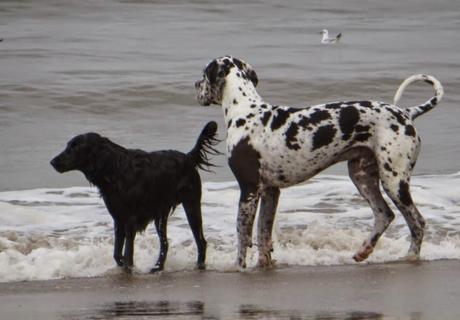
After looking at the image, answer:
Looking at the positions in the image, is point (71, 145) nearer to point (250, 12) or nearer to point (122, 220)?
point (122, 220)

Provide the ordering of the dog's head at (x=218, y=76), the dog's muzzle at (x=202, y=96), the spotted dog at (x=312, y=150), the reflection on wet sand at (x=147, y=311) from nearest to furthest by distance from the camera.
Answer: the reflection on wet sand at (x=147, y=311)
the spotted dog at (x=312, y=150)
the dog's head at (x=218, y=76)
the dog's muzzle at (x=202, y=96)

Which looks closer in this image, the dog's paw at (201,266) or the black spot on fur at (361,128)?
the black spot on fur at (361,128)

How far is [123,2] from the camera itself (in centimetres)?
2947

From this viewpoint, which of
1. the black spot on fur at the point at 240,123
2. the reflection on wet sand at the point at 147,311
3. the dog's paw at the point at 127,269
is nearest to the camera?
the reflection on wet sand at the point at 147,311

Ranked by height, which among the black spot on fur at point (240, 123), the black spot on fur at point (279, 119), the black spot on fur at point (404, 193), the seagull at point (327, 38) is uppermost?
the black spot on fur at point (279, 119)

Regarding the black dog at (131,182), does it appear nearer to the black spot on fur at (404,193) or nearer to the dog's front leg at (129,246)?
the dog's front leg at (129,246)

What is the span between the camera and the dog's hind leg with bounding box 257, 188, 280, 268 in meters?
10.6

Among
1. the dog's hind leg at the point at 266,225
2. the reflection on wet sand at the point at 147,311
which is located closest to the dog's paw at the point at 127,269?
the dog's hind leg at the point at 266,225

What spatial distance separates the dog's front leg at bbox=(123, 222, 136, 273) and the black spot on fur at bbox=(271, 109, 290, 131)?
1325mm

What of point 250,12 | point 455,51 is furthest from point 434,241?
point 250,12

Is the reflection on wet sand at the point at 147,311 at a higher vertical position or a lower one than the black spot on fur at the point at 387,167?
lower

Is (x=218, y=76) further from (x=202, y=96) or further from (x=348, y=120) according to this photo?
(x=348, y=120)

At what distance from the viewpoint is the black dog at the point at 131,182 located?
10.4 m

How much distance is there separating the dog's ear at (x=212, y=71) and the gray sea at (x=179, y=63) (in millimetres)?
4221
